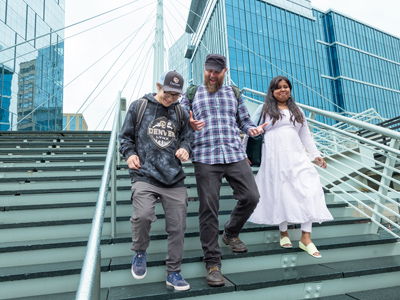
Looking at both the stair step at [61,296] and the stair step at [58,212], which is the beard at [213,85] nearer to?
the stair step at [58,212]

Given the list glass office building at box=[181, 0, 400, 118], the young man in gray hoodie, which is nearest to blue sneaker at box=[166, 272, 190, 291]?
the young man in gray hoodie

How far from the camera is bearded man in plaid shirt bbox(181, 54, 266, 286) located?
189cm

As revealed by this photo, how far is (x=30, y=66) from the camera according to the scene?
23906mm

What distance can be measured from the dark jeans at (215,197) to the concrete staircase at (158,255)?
0.22 m

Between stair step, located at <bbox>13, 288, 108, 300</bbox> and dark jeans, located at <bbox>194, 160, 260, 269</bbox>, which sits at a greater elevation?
dark jeans, located at <bbox>194, 160, 260, 269</bbox>

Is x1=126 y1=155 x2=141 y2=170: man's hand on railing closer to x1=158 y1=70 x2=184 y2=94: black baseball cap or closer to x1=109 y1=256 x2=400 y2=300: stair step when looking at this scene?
x1=158 y1=70 x2=184 y2=94: black baseball cap

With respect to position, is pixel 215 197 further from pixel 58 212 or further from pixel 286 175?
pixel 58 212

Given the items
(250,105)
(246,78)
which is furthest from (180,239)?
(246,78)

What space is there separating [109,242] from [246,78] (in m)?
32.7

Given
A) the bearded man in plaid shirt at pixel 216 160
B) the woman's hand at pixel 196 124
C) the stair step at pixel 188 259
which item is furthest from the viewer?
the woman's hand at pixel 196 124

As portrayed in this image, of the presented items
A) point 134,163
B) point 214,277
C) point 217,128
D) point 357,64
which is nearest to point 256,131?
point 217,128

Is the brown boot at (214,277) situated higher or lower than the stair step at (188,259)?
Result: lower

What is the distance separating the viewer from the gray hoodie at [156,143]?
183 centimetres

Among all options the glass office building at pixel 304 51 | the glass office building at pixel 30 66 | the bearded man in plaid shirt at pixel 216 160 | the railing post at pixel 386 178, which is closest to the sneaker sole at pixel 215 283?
the bearded man in plaid shirt at pixel 216 160
